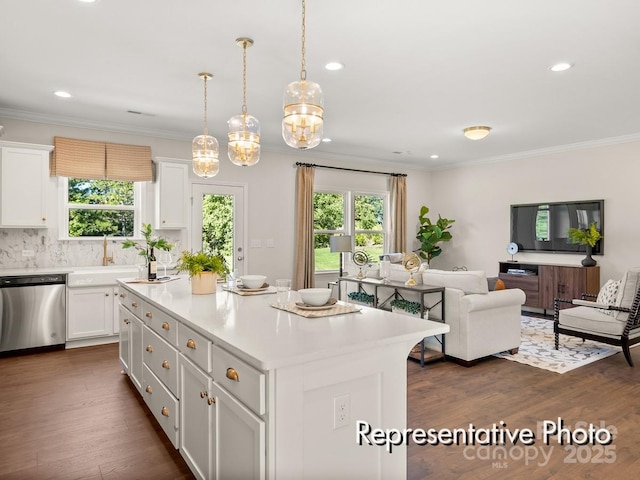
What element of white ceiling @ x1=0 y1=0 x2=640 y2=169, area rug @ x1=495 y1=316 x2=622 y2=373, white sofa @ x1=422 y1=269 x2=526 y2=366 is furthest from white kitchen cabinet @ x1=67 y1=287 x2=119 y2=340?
area rug @ x1=495 y1=316 x2=622 y2=373

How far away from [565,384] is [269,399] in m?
3.32

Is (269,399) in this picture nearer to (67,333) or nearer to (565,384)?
(565,384)

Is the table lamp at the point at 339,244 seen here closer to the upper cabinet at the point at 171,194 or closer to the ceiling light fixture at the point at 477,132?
the upper cabinet at the point at 171,194

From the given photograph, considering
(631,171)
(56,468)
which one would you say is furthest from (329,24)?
(631,171)

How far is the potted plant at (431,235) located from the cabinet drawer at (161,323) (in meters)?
6.09

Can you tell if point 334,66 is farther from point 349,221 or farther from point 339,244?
point 349,221

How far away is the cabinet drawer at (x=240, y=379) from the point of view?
1.49m

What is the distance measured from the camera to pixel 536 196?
710 centimetres

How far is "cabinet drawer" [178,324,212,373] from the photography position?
1929mm

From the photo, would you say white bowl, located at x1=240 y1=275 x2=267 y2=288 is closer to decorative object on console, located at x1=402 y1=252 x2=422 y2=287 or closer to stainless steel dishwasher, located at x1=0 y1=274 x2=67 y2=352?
decorative object on console, located at x1=402 y1=252 x2=422 y2=287

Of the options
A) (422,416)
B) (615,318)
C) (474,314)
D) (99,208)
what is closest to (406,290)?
(474,314)

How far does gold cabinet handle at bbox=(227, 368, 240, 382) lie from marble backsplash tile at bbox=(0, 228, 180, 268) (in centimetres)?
446

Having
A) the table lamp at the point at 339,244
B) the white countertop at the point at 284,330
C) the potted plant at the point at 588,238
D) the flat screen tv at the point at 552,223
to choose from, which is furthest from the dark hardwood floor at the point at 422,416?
the table lamp at the point at 339,244

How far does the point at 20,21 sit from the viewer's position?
112 inches
